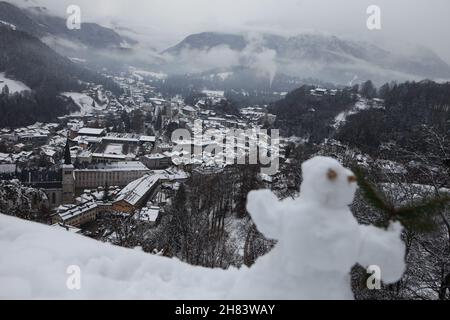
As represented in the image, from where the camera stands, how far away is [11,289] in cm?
256

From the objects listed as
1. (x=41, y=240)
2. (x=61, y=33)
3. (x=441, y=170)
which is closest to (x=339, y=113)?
(x=441, y=170)

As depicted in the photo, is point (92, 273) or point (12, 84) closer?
point (92, 273)

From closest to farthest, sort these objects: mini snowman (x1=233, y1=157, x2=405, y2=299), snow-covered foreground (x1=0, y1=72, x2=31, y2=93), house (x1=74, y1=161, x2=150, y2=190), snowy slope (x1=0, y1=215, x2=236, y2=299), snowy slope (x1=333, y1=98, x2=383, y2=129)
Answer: mini snowman (x1=233, y1=157, x2=405, y2=299) < snowy slope (x1=0, y1=215, x2=236, y2=299) < house (x1=74, y1=161, x2=150, y2=190) < snowy slope (x1=333, y1=98, x2=383, y2=129) < snow-covered foreground (x1=0, y1=72, x2=31, y2=93)

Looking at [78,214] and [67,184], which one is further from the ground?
[67,184]

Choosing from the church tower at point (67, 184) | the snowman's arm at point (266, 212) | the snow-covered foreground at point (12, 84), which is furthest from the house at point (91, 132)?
the snowman's arm at point (266, 212)

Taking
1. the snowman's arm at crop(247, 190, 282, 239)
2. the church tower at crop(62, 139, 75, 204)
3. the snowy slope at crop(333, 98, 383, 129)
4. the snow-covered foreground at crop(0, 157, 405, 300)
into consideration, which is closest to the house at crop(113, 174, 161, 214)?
the church tower at crop(62, 139, 75, 204)

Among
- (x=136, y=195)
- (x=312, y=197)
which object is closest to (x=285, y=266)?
(x=312, y=197)

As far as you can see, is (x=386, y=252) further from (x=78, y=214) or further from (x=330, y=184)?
(x=78, y=214)

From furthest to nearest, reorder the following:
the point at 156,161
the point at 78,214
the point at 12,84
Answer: the point at 12,84 → the point at 156,161 → the point at 78,214

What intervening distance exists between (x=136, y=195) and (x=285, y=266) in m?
24.9

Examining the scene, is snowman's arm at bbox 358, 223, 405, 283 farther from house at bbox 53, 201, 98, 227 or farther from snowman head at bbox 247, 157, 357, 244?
house at bbox 53, 201, 98, 227

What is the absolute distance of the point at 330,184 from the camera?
7.14ft

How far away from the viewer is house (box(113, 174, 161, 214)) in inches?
934

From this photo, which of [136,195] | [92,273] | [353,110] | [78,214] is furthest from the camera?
[353,110]
